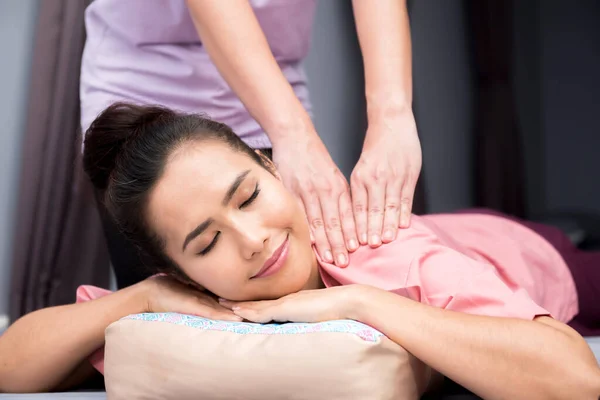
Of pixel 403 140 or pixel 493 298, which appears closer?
pixel 493 298

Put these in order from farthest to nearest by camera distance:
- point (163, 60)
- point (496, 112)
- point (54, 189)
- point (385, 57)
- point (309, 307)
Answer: point (496, 112) < point (54, 189) < point (163, 60) < point (385, 57) < point (309, 307)

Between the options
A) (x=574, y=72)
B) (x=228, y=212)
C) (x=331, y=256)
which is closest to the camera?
(x=228, y=212)

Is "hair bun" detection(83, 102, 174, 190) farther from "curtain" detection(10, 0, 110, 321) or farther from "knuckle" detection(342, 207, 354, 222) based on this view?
"curtain" detection(10, 0, 110, 321)

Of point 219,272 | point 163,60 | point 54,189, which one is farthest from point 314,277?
point 54,189

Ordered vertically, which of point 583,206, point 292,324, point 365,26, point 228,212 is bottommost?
point 583,206

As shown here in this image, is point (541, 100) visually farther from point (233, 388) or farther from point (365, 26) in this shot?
point (233, 388)

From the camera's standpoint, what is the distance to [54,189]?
8.64 ft

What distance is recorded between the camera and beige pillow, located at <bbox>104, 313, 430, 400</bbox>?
1.09m

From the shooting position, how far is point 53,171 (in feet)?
→ 8.62

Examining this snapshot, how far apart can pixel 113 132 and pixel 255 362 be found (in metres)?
0.61

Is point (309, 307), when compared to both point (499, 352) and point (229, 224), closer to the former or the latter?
point (229, 224)

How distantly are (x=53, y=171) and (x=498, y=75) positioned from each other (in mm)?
1722

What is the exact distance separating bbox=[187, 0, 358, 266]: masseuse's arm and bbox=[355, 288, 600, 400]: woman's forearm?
0.87 feet

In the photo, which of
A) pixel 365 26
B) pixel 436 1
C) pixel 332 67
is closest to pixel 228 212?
pixel 365 26
